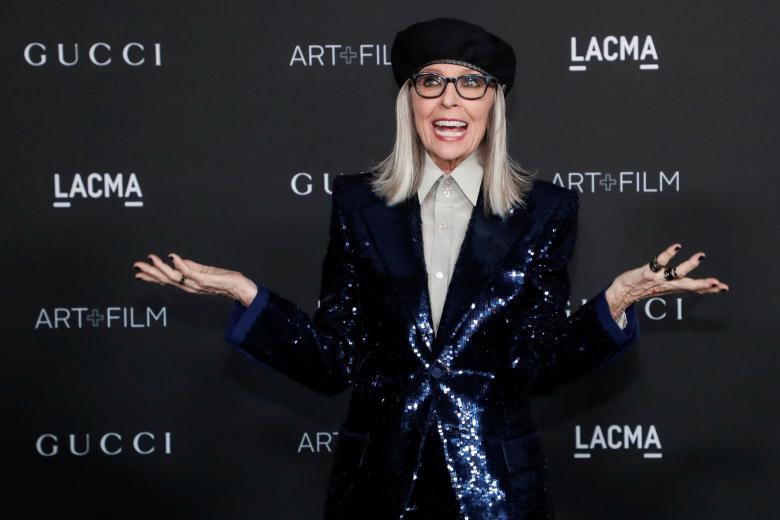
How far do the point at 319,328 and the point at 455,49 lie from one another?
1.84 ft

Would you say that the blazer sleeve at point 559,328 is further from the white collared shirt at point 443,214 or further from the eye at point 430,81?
the eye at point 430,81

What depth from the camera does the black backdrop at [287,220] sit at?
2863mm

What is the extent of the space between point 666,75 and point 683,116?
12cm

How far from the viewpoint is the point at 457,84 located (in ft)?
6.06

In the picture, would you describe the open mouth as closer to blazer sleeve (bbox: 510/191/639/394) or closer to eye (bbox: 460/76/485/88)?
eye (bbox: 460/76/485/88)

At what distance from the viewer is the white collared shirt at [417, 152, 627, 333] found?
5.80ft

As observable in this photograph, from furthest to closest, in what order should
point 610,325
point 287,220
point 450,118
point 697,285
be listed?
point 287,220
point 450,118
point 610,325
point 697,285

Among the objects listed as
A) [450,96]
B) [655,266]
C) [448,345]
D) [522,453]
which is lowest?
[522,453]

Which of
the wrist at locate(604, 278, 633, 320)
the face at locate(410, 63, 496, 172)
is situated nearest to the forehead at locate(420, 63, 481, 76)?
the face at locate(410, 63, 496, 172)

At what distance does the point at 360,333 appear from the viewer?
6.20ft

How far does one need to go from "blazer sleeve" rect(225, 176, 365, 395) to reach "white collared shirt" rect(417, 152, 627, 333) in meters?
0.15

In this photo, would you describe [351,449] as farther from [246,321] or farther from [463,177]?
[463,177]

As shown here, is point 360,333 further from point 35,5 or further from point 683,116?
point 35,5

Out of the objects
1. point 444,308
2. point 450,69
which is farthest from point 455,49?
point 444,308
